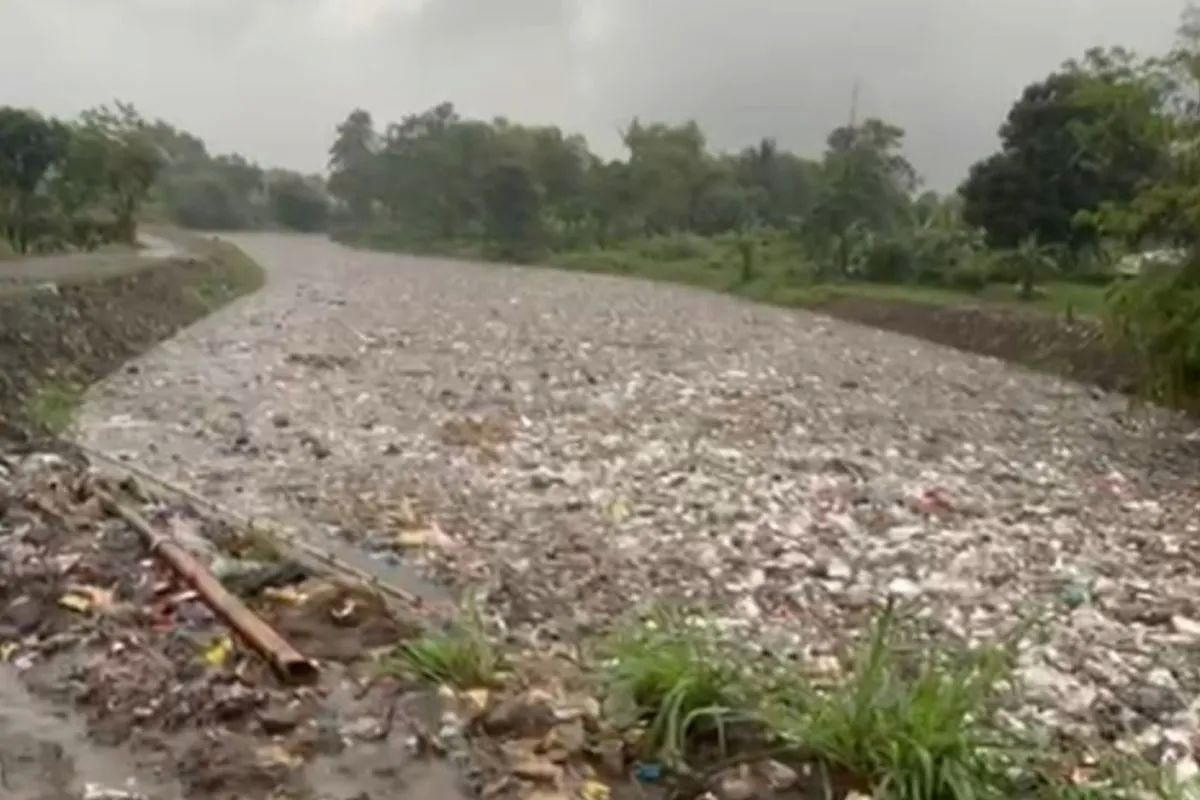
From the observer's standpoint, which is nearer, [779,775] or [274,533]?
[779,775]

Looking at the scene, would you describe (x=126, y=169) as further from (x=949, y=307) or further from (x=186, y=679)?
(x=186, y=679)

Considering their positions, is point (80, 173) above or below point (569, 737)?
above

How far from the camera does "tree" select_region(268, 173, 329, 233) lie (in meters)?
85.1

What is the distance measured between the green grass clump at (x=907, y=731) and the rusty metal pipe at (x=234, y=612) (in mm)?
2203

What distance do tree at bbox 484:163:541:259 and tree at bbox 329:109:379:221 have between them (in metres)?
21.7

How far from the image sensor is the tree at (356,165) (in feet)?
270

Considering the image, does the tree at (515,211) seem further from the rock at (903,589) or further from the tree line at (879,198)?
the rock at (903,589)

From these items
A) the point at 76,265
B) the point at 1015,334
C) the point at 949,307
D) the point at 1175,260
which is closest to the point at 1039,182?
the point at 949,307

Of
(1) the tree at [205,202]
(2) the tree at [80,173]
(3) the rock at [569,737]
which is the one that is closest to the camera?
(3) the rock at [569,737]

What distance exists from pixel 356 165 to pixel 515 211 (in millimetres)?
25908

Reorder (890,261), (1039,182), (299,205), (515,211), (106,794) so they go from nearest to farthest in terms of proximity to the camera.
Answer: (106,794), (1039,182), (890,261), (515,211), (299,205)

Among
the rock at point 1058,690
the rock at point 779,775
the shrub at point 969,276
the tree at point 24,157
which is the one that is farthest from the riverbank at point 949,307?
the tree at point 24,157

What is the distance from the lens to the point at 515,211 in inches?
2391

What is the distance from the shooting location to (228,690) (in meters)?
6.10
